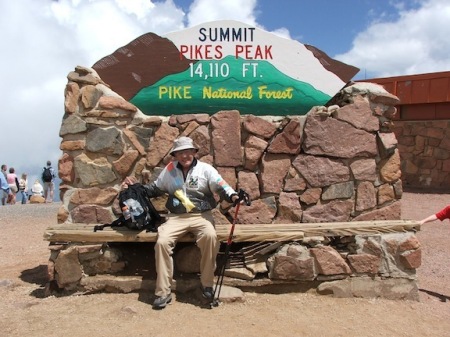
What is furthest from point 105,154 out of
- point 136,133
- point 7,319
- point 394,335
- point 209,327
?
point 394,335

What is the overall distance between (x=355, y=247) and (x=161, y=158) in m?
2.03

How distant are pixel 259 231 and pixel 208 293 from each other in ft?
2.36

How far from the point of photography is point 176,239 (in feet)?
12.9

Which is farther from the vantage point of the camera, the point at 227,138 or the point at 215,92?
the point at 215,92

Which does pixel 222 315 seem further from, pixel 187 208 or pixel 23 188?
pixel 23 188

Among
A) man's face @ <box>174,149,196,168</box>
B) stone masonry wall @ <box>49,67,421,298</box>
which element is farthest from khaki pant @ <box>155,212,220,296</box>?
stone masonry wall @ <box>49,67,421,298</box>

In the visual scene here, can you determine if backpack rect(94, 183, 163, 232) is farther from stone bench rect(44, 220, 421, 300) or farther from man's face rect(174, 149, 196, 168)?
man's face rect(174, 149, 196, 168)

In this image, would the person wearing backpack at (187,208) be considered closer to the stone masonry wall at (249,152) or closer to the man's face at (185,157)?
the man's face at (185,157)

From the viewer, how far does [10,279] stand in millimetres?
4898

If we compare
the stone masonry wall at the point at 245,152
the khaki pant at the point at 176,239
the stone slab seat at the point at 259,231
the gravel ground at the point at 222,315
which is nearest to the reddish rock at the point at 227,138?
the stone masonry wall at the point at 245,152

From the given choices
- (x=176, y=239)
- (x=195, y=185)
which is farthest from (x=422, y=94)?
(x=176, y=239)

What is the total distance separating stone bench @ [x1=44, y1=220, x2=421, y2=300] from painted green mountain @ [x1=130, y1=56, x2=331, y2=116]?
124 cm

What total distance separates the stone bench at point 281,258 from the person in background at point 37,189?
10504 mm

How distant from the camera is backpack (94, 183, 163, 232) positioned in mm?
4035
